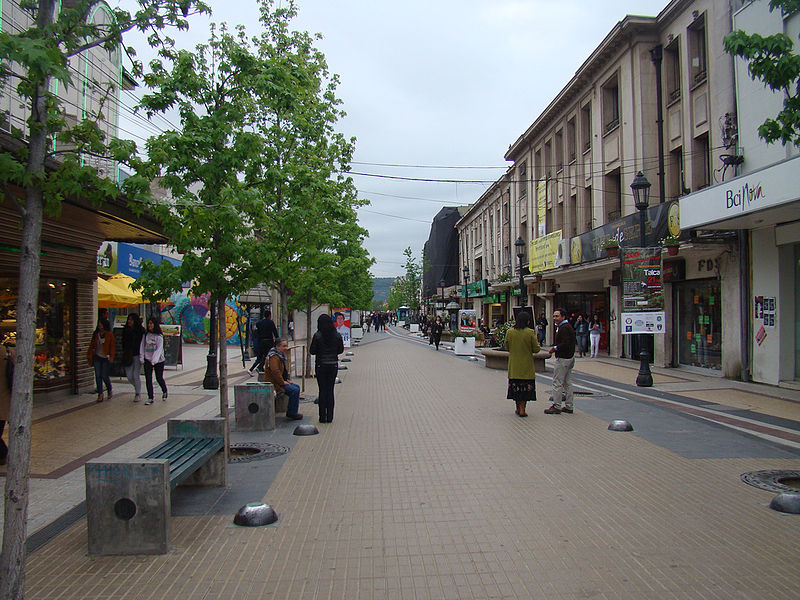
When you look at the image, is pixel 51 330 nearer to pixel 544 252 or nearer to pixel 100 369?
pixel 100 369

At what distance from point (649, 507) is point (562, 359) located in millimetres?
5448

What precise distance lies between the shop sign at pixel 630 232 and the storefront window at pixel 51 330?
14401mm

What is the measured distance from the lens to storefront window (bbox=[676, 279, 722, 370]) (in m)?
17.4

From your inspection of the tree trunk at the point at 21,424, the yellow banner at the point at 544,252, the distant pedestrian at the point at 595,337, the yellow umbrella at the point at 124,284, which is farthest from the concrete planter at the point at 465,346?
the tree trunk at the point at 21,424

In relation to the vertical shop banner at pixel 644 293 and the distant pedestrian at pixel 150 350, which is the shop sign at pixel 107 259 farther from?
the vertical shop banner at pixel 644 293

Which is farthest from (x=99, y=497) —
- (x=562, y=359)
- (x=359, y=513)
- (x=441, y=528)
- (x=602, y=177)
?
(x=602, y=177)

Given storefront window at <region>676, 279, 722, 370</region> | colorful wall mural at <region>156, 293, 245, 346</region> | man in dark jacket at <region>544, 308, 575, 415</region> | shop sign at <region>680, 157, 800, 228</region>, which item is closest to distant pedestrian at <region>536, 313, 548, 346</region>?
storefront window at <region>676, 279, 722, 370</region>

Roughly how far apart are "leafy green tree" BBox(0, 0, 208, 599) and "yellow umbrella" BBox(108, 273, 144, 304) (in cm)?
1374

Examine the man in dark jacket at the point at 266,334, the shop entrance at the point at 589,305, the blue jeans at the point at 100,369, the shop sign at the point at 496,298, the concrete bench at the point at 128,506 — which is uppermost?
the shop sign at the point at 496,298

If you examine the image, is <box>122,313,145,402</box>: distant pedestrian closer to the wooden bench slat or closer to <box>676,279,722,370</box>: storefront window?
the wooden bench slat

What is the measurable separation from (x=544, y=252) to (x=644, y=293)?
50.1 ft

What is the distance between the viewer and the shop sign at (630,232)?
17.6 m

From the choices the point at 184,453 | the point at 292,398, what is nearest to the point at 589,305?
the point at 292,398

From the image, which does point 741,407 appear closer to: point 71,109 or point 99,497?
point 99,497
